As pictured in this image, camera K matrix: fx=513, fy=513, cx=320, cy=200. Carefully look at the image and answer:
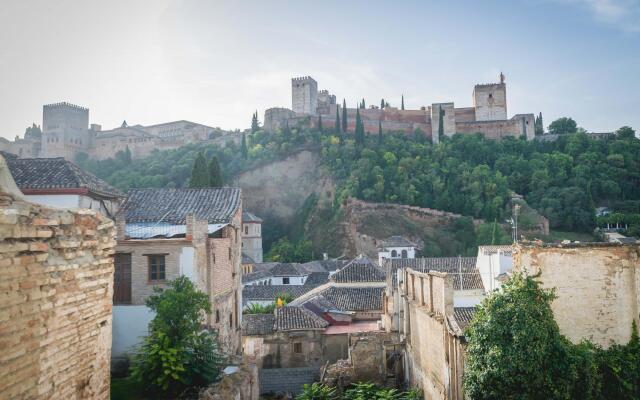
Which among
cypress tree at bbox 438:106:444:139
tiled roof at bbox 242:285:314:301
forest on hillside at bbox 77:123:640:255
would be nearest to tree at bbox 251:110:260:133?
forest on hillside at bbox 77:123:640:255

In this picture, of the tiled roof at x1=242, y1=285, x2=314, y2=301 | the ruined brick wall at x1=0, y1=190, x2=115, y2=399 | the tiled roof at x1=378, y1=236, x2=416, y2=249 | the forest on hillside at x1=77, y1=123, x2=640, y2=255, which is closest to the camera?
the ruined brick wall at x1=0, y1=190, x2=115, y2=399

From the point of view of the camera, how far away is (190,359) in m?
12.1

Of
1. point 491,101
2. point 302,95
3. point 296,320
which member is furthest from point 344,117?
point 296,320

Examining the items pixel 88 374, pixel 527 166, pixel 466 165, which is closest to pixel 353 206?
pixel 466 165

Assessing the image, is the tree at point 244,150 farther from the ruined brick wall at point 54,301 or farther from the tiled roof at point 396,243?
the ruined brick wall at point 54,301

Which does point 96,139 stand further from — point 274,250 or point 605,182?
point 605,182

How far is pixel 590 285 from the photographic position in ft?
43.0

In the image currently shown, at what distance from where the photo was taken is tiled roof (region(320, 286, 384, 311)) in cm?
2968

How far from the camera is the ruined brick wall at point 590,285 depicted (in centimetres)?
1302

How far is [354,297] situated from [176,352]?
20.1 meters

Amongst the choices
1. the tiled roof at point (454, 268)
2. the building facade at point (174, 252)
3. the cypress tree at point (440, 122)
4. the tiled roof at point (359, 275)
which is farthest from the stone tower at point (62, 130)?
the building facade at point (174, 252)

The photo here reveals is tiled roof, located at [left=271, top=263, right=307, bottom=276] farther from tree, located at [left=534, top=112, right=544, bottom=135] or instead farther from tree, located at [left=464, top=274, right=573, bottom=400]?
tree, located at [left=534, top=112, right=544, bottom=135]

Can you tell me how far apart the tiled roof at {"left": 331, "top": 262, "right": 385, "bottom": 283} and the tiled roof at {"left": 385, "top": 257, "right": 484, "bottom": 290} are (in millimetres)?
1226

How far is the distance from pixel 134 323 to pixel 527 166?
66846 mm
